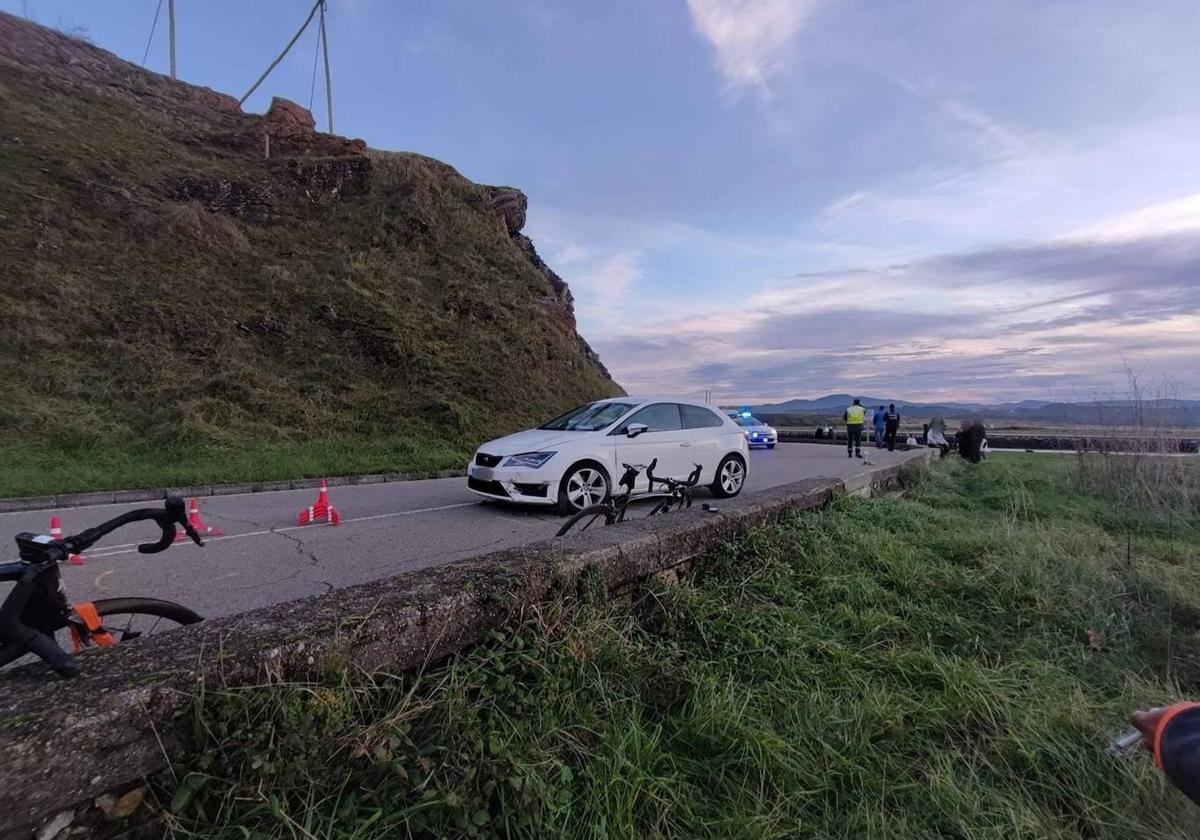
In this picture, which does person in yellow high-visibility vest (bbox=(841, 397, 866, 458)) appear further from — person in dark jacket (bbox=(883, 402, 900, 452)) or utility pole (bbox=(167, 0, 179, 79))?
utility pole (bbox=(167, 0, 179, 79))

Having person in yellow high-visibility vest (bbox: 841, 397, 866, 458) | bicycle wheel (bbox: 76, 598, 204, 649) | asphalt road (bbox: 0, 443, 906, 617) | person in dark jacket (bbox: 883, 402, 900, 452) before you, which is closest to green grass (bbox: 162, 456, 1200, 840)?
bicycle wheel (bbox: 76, 598, 204, 649)

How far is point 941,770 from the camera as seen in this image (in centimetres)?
232

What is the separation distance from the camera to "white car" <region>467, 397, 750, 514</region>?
25.3 ft

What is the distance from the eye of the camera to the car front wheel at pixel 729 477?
9672 mm

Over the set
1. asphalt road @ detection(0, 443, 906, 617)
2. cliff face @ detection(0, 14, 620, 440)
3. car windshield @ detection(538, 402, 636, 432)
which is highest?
cliff face @ detection(0, 14, 620, 440)

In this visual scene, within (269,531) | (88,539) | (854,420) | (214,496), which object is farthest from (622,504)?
(854,420)

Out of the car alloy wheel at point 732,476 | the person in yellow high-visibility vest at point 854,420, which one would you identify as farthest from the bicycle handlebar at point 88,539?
the person in yellow high-visibility vest at point 854,420

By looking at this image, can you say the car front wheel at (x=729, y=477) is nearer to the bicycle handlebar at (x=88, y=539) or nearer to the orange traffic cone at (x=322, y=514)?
the orange traffic cone at (x=322, y=514)

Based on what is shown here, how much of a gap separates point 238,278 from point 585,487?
18455 millimetres

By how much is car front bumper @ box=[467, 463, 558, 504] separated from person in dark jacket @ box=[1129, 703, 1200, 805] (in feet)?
21.3

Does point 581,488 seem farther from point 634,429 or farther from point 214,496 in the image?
point 214,496

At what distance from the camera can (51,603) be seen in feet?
5.51

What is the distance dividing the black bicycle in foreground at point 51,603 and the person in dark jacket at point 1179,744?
2310mm

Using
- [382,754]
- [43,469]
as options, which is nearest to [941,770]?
[382,754]
